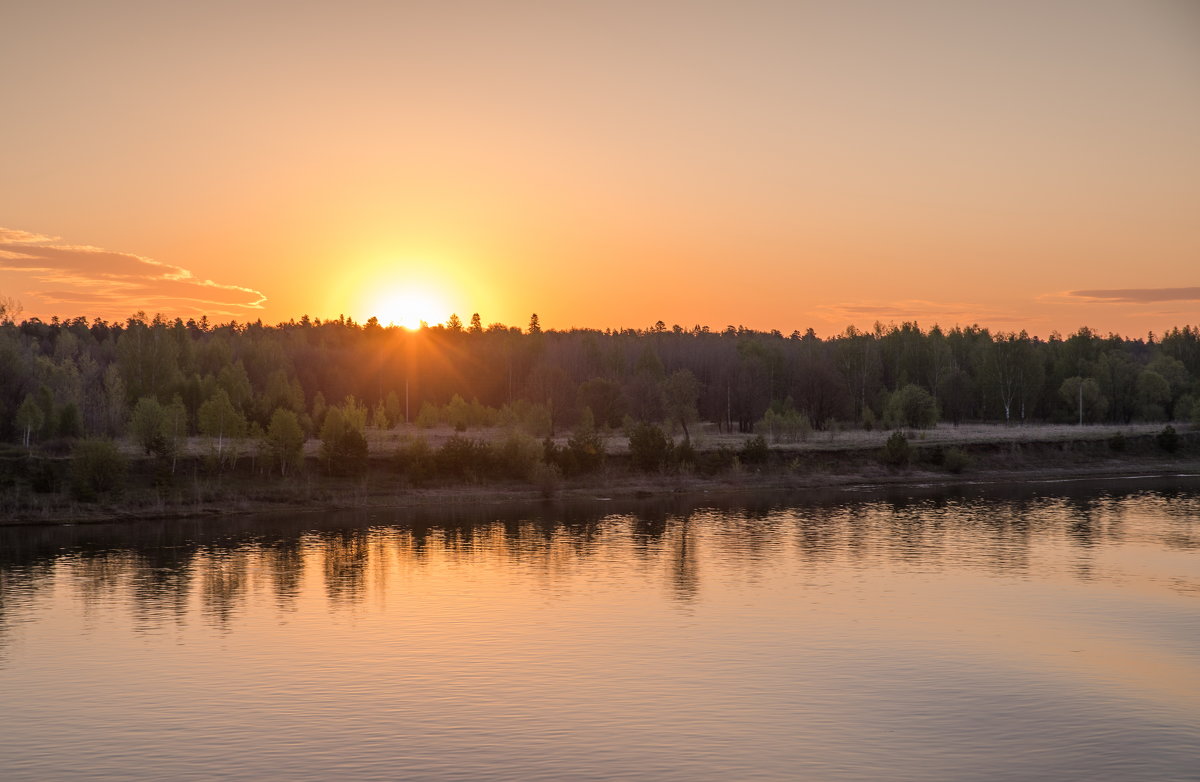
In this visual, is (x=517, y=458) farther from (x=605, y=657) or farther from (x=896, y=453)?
(x=605, y=657)

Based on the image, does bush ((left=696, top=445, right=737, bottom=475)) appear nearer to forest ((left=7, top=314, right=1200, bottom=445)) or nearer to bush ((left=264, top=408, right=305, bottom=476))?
forest ((left=7, top=314, right=1200, bottom=445))

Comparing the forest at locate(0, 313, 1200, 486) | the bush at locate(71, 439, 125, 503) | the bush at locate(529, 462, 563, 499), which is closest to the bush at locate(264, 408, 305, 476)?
the forest at locate(0, 313, 1200, 486)

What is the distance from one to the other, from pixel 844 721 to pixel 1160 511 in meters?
59.7

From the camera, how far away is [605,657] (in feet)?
113

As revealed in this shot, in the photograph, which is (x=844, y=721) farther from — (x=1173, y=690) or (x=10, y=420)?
(x=10, y=420)

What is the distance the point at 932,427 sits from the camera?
132 meters

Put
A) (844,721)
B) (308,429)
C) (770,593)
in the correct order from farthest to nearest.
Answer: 1. (308,429)
2. (770,593)
3. (844,721)

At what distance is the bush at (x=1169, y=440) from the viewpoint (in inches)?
4695

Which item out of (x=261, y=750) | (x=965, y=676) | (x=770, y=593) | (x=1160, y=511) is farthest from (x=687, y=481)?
(x=261, y=750)

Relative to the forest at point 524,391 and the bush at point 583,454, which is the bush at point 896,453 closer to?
the forest at point 524,391

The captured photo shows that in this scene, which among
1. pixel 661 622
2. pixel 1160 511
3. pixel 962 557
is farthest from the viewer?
pixel 1160 511

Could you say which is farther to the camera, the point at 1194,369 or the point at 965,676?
the point at 1194,369

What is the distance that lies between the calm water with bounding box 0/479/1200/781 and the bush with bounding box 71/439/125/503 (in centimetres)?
916

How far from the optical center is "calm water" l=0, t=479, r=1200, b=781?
984 inches
